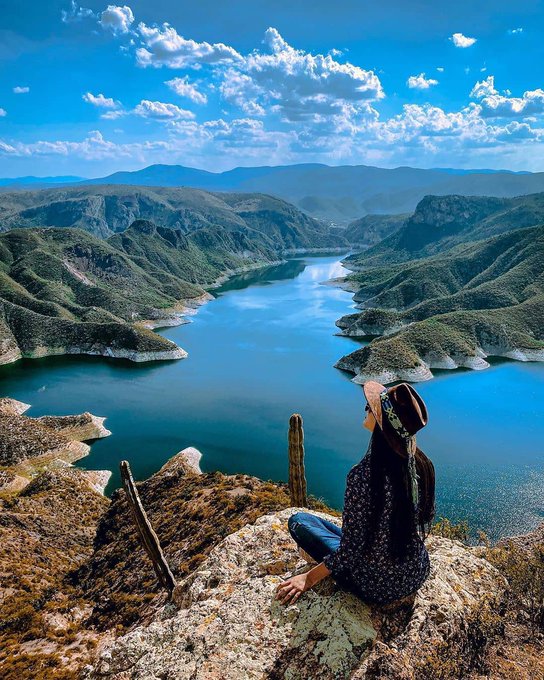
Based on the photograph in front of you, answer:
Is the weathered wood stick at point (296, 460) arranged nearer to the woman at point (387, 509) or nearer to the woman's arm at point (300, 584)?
the woman's arm at point (300, 584)

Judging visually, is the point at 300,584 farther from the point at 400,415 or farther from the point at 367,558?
the point at 400,415

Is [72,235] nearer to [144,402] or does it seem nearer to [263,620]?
[144,402]

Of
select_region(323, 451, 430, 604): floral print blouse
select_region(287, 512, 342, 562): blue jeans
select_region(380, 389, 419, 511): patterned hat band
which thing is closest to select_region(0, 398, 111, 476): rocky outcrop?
select_region(287, 512, 342, 562): blue jeans

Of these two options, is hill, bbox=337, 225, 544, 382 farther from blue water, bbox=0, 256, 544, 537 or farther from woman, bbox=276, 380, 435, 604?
woman, bbox=276, 380, 435, 604

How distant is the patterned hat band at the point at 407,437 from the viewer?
443 centimetres

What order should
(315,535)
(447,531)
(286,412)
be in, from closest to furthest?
(315,535)
(447,531)
(286,412)

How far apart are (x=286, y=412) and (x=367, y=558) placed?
54217 millimetres

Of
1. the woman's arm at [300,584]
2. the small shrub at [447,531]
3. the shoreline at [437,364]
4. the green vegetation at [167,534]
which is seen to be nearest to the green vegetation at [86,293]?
the shoreline at [437,364]

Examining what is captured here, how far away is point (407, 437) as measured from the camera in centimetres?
445

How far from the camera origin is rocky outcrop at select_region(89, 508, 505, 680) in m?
4.73

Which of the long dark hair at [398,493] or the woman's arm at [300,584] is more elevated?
the long dark hair at [398,493]

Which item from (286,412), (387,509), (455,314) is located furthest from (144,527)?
(455,314)

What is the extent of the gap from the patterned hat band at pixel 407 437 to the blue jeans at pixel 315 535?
1.27 m

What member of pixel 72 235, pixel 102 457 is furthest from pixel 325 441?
pixel 72 235
